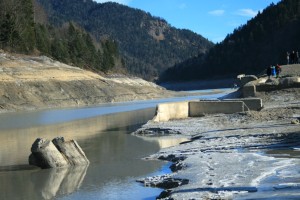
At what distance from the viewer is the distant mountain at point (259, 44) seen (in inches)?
6348

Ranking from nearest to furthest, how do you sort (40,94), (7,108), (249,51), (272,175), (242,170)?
(272,175) < (242,170) < (7,108) < (40,94) < (249,51)

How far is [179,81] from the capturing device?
655 feet

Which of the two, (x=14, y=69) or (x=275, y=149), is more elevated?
(x=14, y=69)

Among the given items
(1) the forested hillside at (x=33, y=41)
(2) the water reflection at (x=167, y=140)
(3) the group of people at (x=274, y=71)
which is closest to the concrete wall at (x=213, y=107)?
(2) the water reflection at (x=167, y=140)

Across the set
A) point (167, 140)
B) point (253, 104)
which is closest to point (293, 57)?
point (253, 104)

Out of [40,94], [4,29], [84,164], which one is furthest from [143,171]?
[4,29]

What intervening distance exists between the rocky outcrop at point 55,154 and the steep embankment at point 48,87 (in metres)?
43.9

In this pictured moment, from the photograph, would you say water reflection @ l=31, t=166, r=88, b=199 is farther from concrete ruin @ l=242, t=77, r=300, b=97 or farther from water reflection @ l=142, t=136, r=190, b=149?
concrete ruin @ l=242, t=77, r=300, b=97

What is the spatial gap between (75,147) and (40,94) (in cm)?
5400

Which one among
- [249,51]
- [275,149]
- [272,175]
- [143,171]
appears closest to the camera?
[272,175]

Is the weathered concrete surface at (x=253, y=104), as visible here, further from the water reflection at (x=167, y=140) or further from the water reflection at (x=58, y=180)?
the water reflection at (x=58, y=180)

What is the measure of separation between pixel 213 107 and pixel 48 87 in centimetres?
4500

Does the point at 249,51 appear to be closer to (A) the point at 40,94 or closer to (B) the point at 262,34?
(B) the point at 262,34

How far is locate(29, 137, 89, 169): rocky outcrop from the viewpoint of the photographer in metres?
15.7
